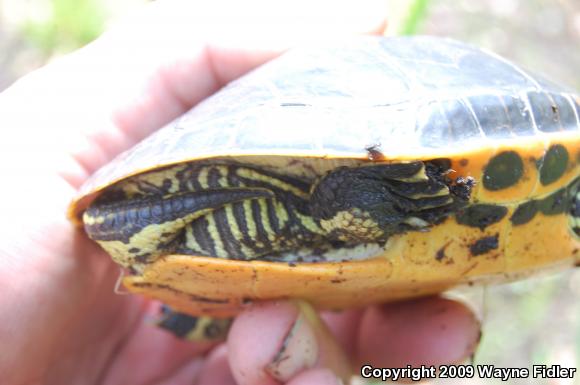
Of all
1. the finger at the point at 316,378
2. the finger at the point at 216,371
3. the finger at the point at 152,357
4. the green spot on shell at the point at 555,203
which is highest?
the green spot on shell at the point at 555,203

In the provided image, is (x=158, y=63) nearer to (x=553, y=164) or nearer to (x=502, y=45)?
(x=553, y=164)

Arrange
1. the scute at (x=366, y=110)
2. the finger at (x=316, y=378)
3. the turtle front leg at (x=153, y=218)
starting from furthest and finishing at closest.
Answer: the finger at (x=316, y=378), the turtle front leg at (x=153, y=218), the scute at (x=366, y=110)

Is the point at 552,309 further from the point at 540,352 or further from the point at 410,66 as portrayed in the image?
the point at 410,66

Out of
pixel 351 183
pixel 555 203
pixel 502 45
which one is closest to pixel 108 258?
pixel 351 183

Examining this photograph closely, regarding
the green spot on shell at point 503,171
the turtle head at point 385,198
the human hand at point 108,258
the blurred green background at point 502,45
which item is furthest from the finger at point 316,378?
the blurred green background at point 502,45

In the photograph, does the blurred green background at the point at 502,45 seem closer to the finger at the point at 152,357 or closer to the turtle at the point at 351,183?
the turtle at the point at 351,183

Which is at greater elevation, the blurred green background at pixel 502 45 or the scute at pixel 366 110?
the scute at pixel 366 110

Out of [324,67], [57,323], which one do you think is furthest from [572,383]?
[57,323]

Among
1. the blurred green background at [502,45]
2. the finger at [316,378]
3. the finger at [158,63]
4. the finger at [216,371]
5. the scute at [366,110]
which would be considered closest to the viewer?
the scute at [366,110]
